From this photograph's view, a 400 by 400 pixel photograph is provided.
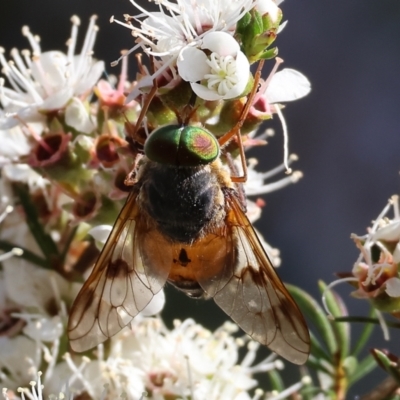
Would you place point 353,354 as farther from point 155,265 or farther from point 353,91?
point 353,91

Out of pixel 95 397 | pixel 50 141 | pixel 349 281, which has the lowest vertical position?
pixel 95 397

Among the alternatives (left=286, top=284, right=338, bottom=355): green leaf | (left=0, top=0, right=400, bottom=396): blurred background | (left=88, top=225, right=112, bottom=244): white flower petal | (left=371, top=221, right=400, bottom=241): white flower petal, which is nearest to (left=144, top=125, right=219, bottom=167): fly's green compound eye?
(left=88, top=225, right=112, bottom=244): white flower petal

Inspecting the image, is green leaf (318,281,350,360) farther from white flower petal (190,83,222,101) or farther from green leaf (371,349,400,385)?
white flower petal (190,83,222,101)

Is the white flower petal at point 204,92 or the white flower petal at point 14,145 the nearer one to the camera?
the white flower petal at point 204,92

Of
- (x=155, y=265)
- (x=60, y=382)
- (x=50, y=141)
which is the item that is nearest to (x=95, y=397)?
(x=60, y=382)

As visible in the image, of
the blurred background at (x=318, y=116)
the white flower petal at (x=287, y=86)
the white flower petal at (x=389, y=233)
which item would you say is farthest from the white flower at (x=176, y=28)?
the blurred background at (x=318, y=116)

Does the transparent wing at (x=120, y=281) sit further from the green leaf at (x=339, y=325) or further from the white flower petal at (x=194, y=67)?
the green leaf at (x=339, y=325)
